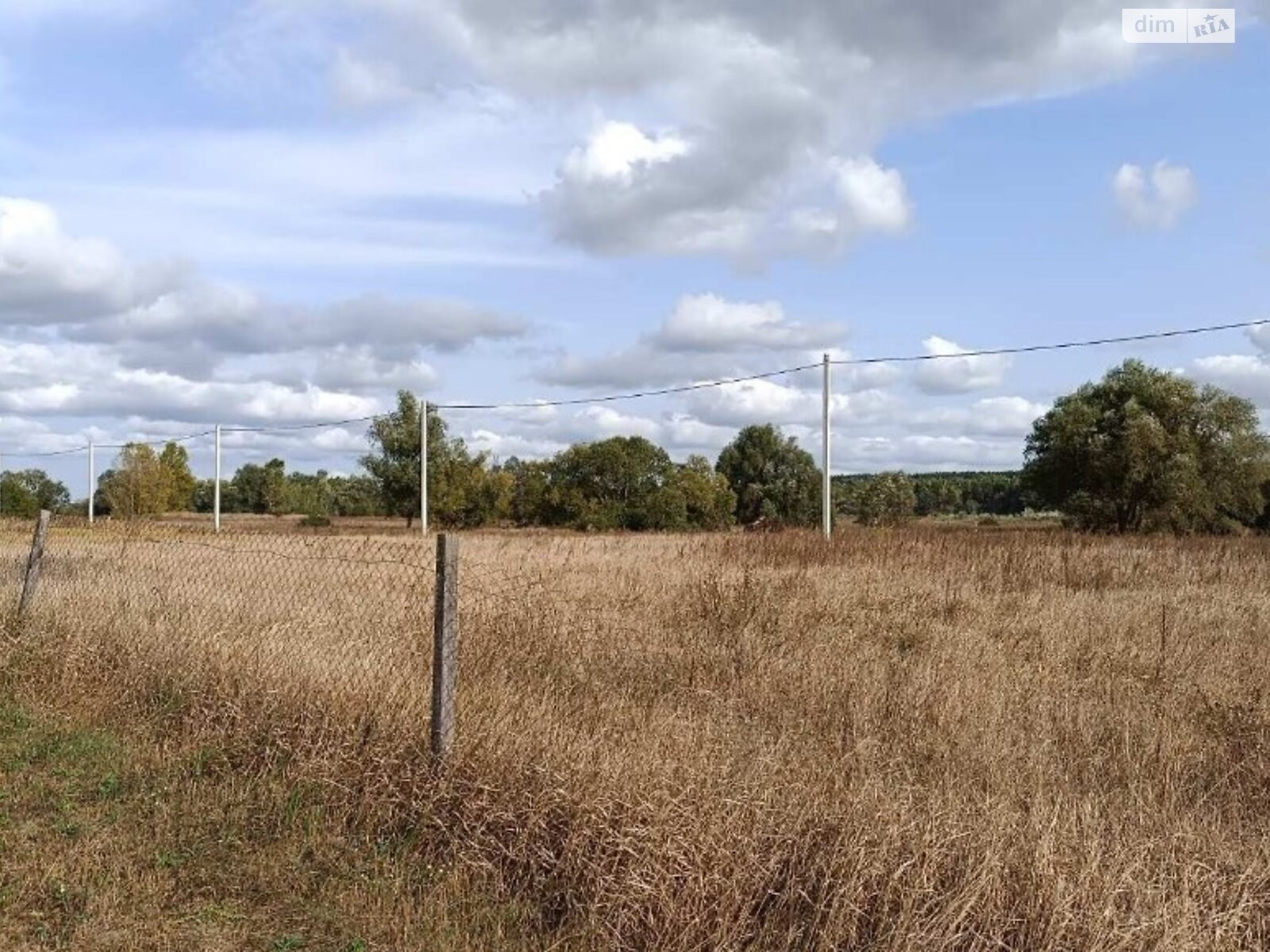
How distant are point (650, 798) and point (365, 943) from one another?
1162mm

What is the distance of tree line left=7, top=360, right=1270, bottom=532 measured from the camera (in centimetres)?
4369

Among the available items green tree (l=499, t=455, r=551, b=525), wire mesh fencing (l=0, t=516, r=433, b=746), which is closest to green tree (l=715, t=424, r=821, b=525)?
green tree (l=499, t=455, r=551, b=525)

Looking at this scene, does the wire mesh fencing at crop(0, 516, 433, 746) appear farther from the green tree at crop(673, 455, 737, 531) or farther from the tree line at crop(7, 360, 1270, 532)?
the green tree at crop(673, 455, 737, 531)

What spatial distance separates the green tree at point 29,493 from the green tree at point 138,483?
2917 millimetres

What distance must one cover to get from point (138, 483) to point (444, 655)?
56141 millimetres

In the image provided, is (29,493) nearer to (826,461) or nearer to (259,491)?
(259,491)

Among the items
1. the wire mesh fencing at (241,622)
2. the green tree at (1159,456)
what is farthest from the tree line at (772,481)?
the wire mesh fencing at (241,622)

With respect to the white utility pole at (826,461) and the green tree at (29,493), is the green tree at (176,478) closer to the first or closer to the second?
the green tree at (29,493)

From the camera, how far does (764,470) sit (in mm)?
84062

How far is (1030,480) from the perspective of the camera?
163 feet

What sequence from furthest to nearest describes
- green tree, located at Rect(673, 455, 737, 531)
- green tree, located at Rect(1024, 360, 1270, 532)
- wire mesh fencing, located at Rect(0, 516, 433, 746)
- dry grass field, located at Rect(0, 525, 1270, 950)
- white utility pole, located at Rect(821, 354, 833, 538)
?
green tree, located at Rect(673, 455, 737, 531)
green tree, located at Rect(1024, 360, 1270, 532)
white utility pole, located at Rect(821, 354, 833, 538)
wire mesh fencing, located at Rect(0, 516, 433, 746)
dry grass field, located at Rect(0, 525, 1270, 950)

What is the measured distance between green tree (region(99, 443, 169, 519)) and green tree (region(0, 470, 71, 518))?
2.92m

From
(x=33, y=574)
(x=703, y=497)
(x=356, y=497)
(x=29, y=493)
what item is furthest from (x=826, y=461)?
(x=29, y=493)

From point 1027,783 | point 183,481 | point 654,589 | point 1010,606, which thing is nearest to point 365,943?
point 1027,783
